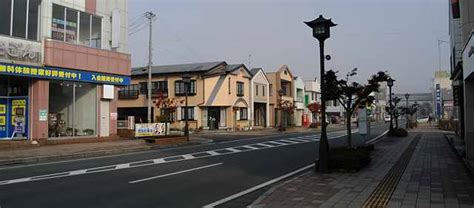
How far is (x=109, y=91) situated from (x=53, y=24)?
553cm

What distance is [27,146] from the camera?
2230cm

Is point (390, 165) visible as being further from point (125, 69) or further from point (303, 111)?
point (303, 111)

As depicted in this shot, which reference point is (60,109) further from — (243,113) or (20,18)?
(243,113)

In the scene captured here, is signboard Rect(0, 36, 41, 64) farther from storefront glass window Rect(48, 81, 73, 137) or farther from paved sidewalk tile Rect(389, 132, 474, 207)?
paved sidewalk tile Rect(389, 132, 474, 207)

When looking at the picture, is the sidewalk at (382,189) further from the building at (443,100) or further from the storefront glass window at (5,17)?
the building at (443,100)

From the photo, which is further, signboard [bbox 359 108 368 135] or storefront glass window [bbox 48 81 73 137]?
storefront glass window [bbox 48 81 73 137]

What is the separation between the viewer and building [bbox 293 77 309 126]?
74625 mm

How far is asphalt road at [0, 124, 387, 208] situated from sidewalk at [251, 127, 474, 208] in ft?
4.61

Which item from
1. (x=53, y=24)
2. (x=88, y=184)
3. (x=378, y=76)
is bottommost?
(x=88, y=184)

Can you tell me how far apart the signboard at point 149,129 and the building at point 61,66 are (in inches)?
72.8

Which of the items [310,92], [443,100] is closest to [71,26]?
[310,92]

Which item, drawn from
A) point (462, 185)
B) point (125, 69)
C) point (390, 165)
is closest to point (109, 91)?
point (125, 69)

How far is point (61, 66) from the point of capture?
81.0 feet

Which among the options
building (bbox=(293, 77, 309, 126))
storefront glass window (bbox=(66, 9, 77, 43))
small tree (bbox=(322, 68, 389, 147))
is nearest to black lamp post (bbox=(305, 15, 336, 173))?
small tree (bbox=(322, 68, 389, 147))
